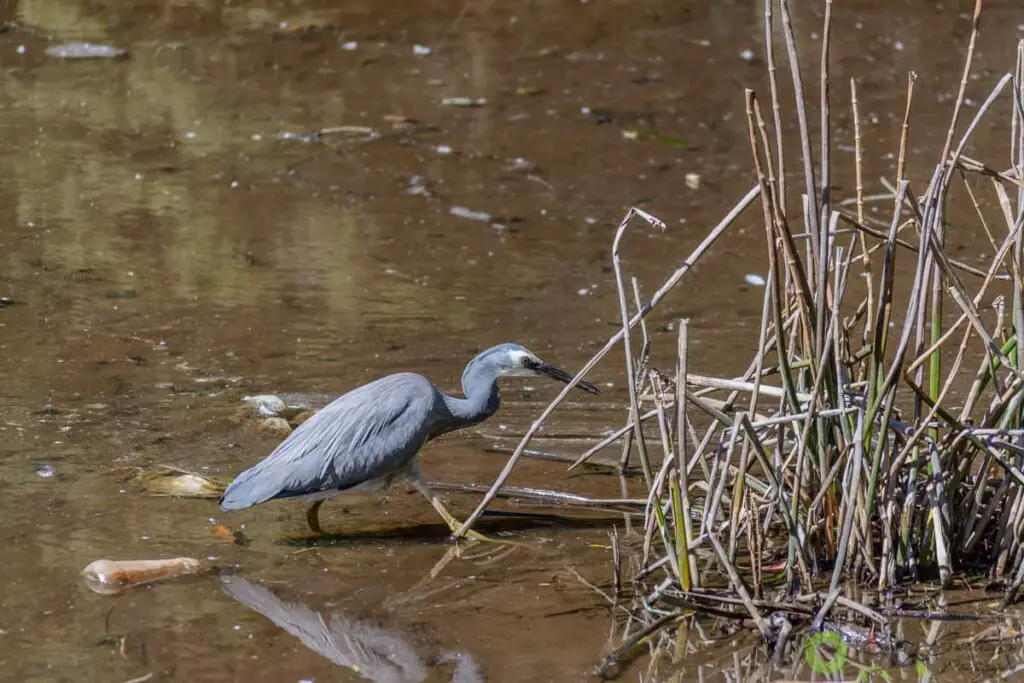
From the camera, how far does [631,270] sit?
8.38 meters

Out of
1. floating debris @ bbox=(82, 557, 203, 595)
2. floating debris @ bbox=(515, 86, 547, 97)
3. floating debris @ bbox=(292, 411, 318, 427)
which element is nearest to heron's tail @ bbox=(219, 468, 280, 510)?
floating debris @ bbox=(82, 557, 203, 595)

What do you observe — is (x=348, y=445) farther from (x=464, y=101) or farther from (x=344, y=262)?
(x=464, y=101)

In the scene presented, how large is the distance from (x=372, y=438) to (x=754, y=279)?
3.61 m

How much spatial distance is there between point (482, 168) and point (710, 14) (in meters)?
3.11

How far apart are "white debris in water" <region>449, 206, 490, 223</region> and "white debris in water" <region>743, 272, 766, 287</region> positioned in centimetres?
162

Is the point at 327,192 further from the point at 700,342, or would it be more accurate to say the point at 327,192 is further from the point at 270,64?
the point at 700,342

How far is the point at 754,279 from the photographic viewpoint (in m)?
8.30

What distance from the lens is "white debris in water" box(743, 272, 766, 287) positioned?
825cm

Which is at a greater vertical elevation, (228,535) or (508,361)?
(508,361)

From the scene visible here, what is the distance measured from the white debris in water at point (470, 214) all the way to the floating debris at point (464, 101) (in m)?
1.45

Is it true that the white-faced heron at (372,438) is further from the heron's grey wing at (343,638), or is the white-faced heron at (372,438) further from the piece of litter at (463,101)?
the piece of litter at (463,101)

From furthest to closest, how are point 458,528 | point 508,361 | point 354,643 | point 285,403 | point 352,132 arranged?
point 352,132 < point 285,403 < point 508,361 < point 458,528 < point 354,643

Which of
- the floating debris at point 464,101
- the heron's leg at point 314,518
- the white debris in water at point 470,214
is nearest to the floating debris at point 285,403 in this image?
the heron's leg at point 314,518

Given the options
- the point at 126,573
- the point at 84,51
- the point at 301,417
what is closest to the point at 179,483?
the point at 126,573
